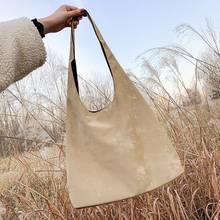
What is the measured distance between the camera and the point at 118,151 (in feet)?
3.16

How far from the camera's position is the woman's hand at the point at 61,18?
1121 mm

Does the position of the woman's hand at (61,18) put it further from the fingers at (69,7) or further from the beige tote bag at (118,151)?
the beige tote bag at (118,151)

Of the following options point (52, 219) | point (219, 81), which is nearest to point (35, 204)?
point (52, 219)

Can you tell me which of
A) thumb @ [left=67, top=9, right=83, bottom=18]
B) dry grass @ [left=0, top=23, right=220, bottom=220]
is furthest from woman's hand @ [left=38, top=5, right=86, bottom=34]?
dry grass @ [left=0, top=23, right=220, bottom=220]

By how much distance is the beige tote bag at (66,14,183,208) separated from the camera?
37.6 inches

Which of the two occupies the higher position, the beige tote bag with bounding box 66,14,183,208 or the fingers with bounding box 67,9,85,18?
the fingers with bounding box 67,9,85,18

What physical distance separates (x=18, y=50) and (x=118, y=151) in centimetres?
33

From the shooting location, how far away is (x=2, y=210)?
5.77 ft

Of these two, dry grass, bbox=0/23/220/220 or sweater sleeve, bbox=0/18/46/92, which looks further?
dry grass, bbox=0/23/220/220

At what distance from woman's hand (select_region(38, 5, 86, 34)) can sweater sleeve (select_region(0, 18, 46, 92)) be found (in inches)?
2.9

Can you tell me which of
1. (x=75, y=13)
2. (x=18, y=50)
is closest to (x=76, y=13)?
(x=75, y=13)

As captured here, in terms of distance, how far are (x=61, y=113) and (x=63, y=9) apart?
123cm

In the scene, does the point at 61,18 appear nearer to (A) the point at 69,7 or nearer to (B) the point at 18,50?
(A) the point at 69,7

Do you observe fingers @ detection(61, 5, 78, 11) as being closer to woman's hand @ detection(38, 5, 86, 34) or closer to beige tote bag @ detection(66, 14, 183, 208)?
woman's hand @ detection(38, 5, 86, 34)
